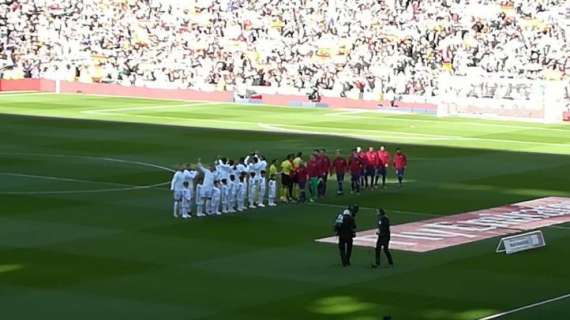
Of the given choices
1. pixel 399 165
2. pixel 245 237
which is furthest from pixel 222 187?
pixel 399 165

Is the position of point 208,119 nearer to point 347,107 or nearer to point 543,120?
point 347,107

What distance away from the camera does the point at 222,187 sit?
34.5m

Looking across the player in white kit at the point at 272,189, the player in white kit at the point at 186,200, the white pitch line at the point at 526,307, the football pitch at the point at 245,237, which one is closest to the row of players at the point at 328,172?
the player in white kit at the point at 272,189

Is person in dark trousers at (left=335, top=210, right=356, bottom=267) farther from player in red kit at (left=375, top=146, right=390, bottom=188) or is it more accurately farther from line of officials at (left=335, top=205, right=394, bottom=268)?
player in red kit at (left=375, top=146, right=390, bottom=188)

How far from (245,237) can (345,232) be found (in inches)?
182

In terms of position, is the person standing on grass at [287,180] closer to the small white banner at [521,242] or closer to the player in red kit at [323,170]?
the player in red kit at [323,170]

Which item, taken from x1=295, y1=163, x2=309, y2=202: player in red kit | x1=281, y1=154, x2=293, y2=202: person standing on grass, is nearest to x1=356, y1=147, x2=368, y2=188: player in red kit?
x1=295, y1=163, x2=309, y2=202: player in red kit

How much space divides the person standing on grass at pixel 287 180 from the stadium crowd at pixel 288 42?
35472mm

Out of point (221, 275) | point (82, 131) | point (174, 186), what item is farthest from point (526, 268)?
point (82, 131)

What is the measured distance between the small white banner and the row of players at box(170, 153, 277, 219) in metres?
8.32

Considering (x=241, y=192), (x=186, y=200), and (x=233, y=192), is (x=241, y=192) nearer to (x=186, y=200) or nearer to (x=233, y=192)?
(x=233, y=192)

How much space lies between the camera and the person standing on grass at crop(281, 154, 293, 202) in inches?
1430

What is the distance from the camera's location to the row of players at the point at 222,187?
33.8 meters

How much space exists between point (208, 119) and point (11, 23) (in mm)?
29716
